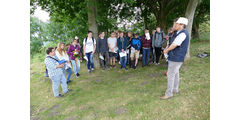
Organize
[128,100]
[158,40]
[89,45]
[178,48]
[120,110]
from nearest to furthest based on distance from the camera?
[178,48] < [120,110] < [128,100] < [89,45] < [158,40]

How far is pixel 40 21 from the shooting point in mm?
42125

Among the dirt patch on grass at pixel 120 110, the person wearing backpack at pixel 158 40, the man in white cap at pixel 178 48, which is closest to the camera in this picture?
the man in white cap at pixel 178 48

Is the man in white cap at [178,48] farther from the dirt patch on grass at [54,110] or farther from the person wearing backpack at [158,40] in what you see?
the person wearing backpack at [158,40]

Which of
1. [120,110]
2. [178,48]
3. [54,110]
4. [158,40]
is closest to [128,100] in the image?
[120,110]

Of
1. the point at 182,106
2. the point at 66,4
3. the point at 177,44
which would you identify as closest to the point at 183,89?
the point at 182,106

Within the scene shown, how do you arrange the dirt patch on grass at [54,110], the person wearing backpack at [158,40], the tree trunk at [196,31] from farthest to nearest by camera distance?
the tree trunk at [196,31] < the person wearing backpack at [158,40] < the dirt patch on grass at [54,110]

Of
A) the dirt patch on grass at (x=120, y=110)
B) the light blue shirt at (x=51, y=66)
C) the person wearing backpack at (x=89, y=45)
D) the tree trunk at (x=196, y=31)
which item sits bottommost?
the dirt patch on grass at (x=120, y=110)

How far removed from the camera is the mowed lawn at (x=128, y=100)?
3.16m

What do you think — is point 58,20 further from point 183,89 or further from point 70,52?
point 183,89

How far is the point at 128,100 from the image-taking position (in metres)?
3.93

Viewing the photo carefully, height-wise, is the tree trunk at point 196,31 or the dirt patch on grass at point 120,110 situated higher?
the tree trunk at point 196,31

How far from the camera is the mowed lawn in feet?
10.4

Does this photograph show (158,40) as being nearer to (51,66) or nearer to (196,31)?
(51,66)

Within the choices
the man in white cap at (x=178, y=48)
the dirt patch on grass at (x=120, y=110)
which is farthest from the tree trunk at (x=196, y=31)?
the dirt patch on grass at (x=120, y=110)
